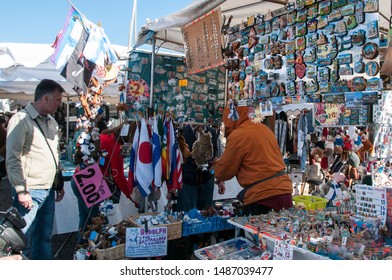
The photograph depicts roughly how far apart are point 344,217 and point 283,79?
1110mm

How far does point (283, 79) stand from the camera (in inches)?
101

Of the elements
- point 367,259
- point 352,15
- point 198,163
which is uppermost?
point 352,15

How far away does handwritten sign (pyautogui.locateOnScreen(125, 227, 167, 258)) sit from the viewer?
8.30 feet

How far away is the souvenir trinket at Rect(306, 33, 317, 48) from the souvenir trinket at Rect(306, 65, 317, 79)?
149 millimetres

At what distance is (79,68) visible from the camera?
3.44 metres

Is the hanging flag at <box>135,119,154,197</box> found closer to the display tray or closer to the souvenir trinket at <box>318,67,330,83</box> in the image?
the display tray

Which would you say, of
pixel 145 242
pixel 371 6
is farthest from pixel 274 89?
pixel 145 242

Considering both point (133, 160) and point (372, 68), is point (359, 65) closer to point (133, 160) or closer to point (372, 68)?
point (372, 68)

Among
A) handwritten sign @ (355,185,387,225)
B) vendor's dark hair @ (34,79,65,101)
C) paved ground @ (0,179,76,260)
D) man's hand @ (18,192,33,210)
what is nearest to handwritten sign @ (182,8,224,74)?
vendor's dark hair @ (34,79,65,101)

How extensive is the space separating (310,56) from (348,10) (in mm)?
379

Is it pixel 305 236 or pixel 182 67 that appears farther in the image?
pixel 182 67

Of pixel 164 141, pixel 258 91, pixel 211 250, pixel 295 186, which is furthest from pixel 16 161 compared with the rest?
pixel 295 186

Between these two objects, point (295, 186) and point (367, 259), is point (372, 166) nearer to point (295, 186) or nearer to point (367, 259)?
point (367, 259)

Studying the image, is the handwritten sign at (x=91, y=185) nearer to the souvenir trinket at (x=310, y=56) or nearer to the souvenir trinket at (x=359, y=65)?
the souvenir trinket at (x=310, y=56)
